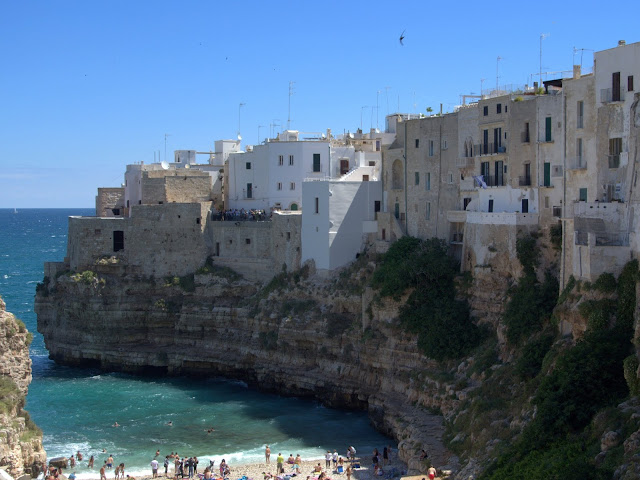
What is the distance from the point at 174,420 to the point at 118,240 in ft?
49.2

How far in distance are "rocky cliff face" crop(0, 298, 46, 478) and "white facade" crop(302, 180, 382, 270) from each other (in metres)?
19.8

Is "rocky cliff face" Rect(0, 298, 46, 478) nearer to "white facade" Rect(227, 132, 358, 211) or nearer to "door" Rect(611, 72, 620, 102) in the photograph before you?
"door" Rect(611, 72, 620, 102)

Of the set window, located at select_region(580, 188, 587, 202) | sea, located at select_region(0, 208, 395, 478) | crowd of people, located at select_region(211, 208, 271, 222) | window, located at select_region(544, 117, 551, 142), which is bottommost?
sea, located at select_region(0, 208, 395, 478)

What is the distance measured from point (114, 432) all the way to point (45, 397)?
7006 millimetres

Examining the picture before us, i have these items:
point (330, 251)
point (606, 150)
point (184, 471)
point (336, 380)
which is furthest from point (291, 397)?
point (606, 150)

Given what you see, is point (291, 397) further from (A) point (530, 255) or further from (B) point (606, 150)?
(B) point (606, 150)

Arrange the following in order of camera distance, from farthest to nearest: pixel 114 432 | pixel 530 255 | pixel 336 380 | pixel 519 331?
pixel 336 380 → pixel 114 432 → pixel 530 255 → pixel 519 331

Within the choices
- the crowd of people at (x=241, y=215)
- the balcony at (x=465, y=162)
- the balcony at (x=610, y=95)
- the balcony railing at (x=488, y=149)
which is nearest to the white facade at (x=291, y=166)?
the crowd of people at (x=241, y=215)

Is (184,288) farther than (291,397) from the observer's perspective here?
Yes

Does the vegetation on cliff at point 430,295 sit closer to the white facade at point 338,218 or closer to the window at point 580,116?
the white facade at point 338,218

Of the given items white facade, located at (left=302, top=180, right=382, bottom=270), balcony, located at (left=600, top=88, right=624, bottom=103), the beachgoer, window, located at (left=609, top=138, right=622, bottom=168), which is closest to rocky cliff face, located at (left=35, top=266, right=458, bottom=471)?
white facade, located at (left=302, top=180, right=382, bottom=270)

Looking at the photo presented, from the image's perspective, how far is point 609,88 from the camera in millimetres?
36156

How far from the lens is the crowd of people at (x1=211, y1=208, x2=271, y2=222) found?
58.4 m

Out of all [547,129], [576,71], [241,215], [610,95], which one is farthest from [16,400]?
[241,215]
